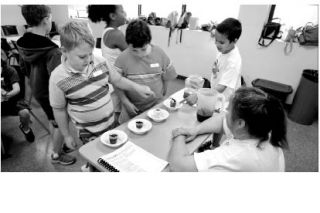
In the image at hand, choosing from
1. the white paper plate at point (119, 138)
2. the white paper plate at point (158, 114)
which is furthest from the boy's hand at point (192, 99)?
the white paper plate at point (119, 138)

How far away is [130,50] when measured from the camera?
151cm

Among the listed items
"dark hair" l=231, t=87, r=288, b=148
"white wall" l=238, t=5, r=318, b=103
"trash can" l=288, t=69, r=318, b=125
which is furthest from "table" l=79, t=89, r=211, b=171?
"white wall" l=238, t=5, r=318, b=103

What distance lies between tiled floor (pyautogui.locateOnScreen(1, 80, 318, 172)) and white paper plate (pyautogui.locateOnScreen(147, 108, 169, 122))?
100cm

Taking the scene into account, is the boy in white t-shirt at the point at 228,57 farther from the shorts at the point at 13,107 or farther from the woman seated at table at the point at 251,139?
the shorts at the point at 13,107

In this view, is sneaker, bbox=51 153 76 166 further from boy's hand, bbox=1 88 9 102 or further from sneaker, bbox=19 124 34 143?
boy's hand, bbox=1 88 9 102

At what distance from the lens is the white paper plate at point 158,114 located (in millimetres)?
1370

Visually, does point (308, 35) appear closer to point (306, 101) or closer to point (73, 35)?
point (306, 101)

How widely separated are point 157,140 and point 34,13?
1146 mm

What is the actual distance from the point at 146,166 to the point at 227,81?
957 millimetres

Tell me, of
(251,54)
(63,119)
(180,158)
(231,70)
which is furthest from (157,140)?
(251,54)

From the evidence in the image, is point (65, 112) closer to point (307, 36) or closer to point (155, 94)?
point (155, 94)

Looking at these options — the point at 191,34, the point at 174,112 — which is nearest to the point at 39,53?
the point at 174,112

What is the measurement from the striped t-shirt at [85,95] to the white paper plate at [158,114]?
27cm

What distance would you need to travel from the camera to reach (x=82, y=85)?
47.7 inches
